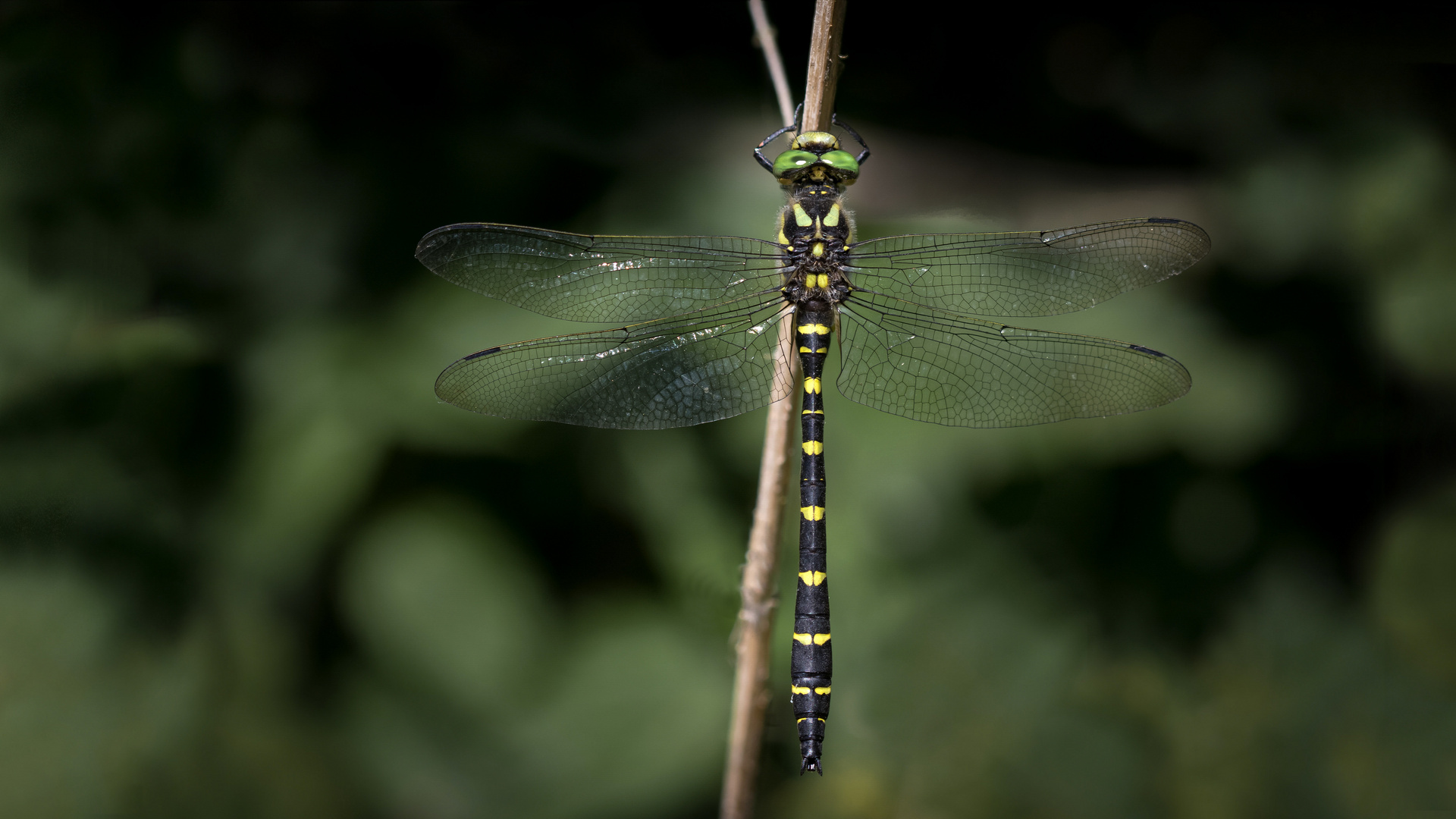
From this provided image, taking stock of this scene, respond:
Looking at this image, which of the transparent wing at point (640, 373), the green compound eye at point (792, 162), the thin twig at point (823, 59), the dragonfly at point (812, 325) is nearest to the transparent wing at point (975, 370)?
the dragonfly at point (812, 325)

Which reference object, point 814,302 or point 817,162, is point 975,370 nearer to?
point 814,302

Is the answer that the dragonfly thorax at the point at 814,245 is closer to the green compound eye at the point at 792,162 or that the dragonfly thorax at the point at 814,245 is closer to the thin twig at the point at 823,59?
the green compound eye at the point at 792,162

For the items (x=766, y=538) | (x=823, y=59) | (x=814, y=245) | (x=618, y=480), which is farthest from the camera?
(x=618, y=480)

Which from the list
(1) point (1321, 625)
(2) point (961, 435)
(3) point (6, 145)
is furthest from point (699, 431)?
(1) point (1321, 625)

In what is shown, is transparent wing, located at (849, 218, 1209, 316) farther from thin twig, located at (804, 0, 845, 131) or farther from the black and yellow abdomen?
thin twig, located at (804, 0, 845, 131)

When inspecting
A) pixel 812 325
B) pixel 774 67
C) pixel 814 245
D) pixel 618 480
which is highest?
pixel 774 67

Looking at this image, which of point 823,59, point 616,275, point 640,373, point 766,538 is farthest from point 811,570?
point 823,59
